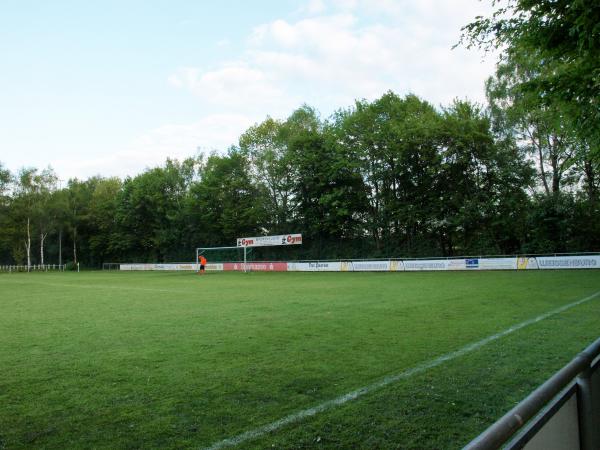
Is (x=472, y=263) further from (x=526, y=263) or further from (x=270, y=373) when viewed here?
(x=270, y=373)

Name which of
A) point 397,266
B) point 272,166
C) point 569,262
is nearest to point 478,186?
point 397,266

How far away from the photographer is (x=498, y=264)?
28.4 m

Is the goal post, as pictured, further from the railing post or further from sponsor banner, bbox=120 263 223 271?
the railing post

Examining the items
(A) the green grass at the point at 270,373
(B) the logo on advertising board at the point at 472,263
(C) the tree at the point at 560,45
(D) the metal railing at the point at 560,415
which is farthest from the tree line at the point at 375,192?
(D) the metal railing at the point at 560,415

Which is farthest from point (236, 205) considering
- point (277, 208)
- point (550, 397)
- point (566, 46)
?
point (550, 397)

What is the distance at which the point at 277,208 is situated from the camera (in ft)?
160

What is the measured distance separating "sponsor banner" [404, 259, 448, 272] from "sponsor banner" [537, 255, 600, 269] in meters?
5.83

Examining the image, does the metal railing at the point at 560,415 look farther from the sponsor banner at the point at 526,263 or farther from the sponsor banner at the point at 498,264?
the sponsor banner at the point at 498,264

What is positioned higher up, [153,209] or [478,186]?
[153,209]

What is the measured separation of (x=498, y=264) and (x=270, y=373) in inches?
1024

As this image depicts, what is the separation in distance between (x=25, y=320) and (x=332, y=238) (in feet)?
111

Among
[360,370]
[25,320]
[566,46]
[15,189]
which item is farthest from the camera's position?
[15,189]

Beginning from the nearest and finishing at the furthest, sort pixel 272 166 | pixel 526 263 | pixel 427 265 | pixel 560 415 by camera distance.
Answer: pixel 560 415
pixel 526 263
pixel 427 265
pixel 272 166

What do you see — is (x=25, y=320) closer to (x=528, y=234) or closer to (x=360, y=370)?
(x=360, y=370)
